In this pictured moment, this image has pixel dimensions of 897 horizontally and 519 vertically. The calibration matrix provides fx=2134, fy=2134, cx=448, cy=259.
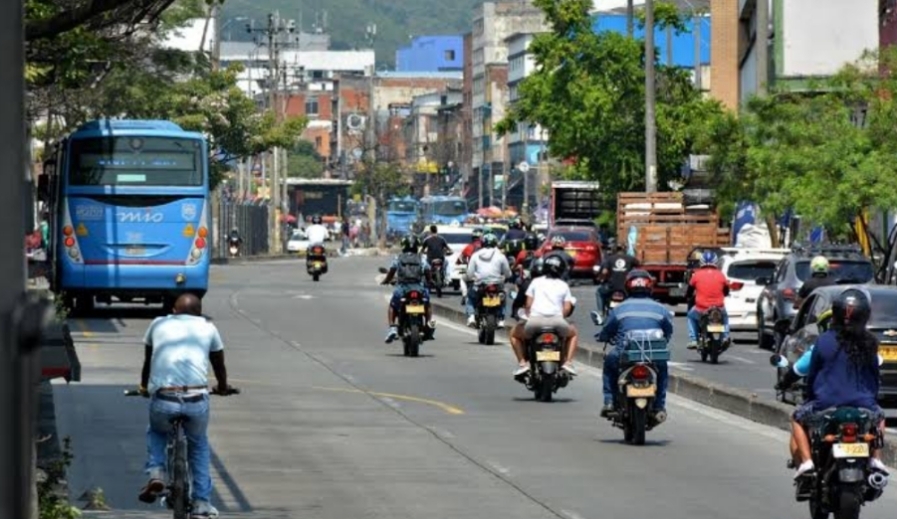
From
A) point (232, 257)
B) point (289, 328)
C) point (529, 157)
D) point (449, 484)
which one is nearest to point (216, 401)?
point (449, 484)

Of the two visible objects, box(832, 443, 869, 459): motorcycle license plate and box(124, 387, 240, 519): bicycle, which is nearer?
box(832, 443, 869, 459): motorcycle license plate

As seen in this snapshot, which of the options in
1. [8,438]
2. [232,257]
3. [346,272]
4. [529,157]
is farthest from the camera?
[529,157]

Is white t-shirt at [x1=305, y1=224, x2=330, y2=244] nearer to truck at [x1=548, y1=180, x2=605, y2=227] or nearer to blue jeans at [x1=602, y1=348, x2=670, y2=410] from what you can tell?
truck at [x1=548, y1=180, x2=605, y2=227]

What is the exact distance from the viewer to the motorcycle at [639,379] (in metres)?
18.2

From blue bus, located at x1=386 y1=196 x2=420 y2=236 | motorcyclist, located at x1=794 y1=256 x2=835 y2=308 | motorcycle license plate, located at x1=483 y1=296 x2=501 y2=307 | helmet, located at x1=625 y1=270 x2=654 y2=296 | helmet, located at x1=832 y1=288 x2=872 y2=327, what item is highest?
helmet, located at x1=832 y1=288 x2=872 y2=327

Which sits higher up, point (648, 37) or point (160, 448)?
point (648, 37)

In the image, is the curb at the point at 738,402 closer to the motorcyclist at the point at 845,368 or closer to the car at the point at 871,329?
the car at the point at 871,329

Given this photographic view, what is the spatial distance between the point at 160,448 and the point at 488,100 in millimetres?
175081

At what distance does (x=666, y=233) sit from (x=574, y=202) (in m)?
27.6

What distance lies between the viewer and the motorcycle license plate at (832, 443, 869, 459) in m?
11.6

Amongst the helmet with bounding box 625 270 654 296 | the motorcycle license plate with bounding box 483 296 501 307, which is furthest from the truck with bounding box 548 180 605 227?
the helmet with bounding box 625 270 654 296

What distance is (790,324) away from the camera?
23625 mm

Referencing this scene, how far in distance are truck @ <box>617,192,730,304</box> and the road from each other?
69.0 ft

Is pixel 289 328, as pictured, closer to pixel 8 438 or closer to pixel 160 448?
pixel 160 448
